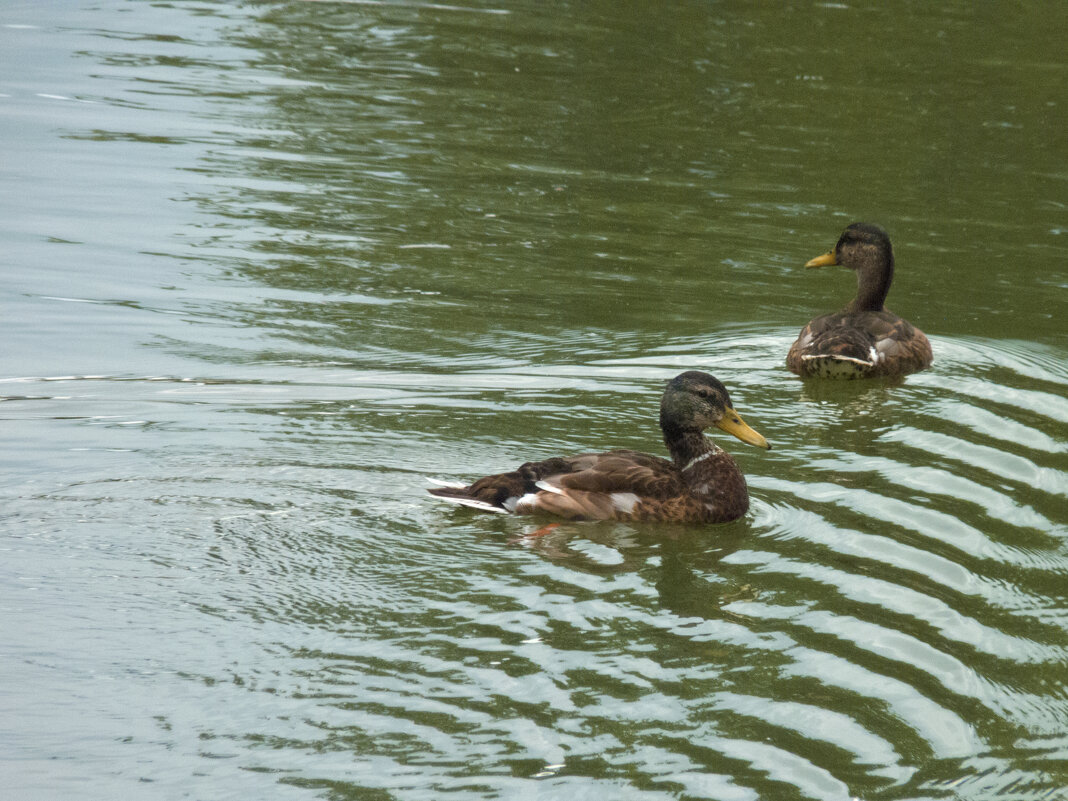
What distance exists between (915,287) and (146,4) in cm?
1542

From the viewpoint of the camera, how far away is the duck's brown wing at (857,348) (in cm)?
1103

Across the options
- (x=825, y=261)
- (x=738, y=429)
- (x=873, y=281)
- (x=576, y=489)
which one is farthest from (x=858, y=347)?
(x=576, y=489)

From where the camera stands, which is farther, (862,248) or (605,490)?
(862,248)

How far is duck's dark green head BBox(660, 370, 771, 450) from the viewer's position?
871cm

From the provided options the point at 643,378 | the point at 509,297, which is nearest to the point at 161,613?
the point at 643,378

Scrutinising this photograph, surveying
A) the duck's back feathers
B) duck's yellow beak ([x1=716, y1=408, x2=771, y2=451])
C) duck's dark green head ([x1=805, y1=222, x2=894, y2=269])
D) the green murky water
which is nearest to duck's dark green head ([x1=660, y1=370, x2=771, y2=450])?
duck's yellow beak ([x1=716, y1=408, x2=771, y2=451])

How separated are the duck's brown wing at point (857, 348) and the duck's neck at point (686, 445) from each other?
8.42 ft

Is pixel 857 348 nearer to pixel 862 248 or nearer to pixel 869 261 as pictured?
pixel 869 261

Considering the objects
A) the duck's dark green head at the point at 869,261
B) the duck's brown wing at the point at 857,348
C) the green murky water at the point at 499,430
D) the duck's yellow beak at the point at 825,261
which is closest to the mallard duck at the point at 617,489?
the green murky water at the point at 499,430

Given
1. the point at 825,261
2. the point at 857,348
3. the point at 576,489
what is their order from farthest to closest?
the point at 825,261 < the point at 857,348 < the point at 576,489

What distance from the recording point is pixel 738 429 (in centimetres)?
888

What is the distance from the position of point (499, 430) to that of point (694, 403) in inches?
57.1

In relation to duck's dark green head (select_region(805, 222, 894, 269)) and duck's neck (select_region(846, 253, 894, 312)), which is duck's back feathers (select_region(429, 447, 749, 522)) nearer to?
duck's neck (select_region(846, 253, 894, 312))

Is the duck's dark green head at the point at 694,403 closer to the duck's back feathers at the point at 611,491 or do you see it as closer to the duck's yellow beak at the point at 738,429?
the duck's yellow beak at the point at 738,429
